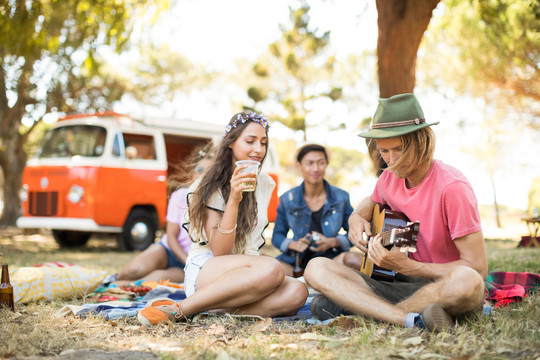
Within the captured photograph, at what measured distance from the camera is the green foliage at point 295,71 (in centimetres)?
1755

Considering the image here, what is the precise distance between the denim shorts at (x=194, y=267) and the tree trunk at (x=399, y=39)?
3405 millimetres

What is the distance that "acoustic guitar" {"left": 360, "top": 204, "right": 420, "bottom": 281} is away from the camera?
2.53m

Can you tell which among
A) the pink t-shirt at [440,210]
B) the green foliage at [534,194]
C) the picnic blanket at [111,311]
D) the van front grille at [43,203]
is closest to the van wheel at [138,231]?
the van front grille at [43,203]

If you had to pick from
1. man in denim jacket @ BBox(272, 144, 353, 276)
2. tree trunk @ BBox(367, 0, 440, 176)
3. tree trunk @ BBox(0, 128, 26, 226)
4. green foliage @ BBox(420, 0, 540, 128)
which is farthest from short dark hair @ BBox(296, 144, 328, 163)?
tree trunk @ BBox(0, 128, 26, 226)

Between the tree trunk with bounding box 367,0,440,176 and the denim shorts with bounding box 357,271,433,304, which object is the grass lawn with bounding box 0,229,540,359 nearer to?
the denim shorts with bounding box 357,271,433,304

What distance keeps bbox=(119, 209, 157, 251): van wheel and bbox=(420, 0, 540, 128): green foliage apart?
22.4 ft

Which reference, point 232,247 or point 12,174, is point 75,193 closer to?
point 12,174

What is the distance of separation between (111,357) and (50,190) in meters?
6.92

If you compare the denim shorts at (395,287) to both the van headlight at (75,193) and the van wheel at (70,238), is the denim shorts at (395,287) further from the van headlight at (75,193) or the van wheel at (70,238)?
the van wheel at (70,238)

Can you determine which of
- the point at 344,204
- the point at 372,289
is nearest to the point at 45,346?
the point at 372,289

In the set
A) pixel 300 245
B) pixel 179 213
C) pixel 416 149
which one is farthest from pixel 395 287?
pixel 179 213

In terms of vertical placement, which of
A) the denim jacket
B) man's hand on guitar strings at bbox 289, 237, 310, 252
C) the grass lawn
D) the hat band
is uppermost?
the hat band

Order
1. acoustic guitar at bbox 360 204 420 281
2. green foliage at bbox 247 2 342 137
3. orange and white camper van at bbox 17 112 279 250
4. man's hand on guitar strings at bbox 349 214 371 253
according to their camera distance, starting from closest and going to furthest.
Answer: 1. acoustic guitar at bbox 360 204 420 281
2. man's hand on guitar strings at bbox 349 214 371 253
3. orange and white camper van at bbox 17 112 279 250
4. green foliage at bbox 247 2 342 137

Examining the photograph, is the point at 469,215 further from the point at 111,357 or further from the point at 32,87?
the point at 32,87
